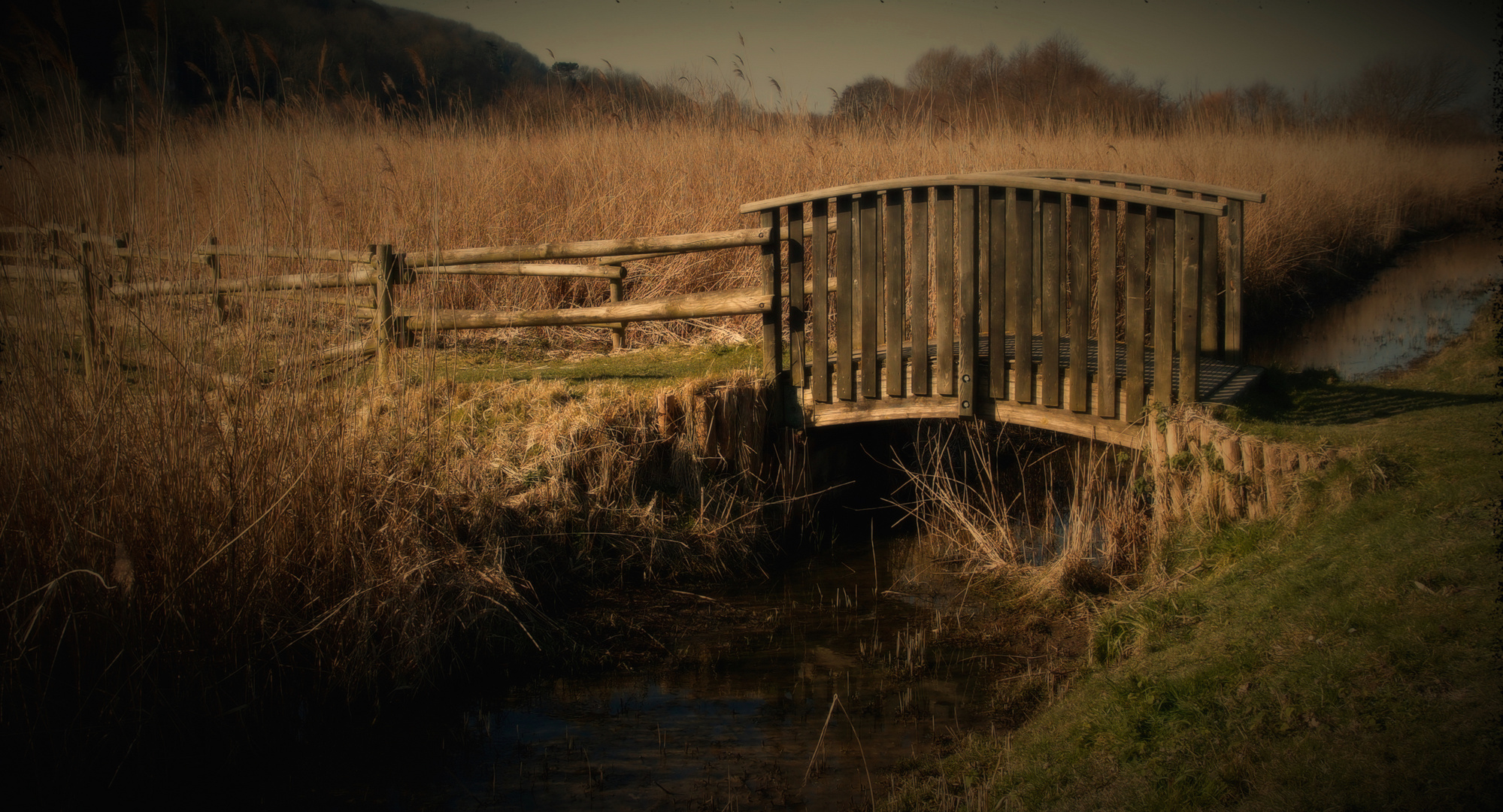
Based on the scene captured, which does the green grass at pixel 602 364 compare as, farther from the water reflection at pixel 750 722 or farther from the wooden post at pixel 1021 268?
the water reflection at pixel 750 722

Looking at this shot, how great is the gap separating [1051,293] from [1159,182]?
3.51 ft

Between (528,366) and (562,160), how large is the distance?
13.3 feet

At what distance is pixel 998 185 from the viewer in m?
5.59

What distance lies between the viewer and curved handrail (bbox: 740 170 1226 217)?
16.1ft

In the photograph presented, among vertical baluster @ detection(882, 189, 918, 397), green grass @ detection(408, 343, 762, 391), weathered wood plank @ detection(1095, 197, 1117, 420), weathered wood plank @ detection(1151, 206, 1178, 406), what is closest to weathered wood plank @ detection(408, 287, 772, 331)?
green grass @ detection(408, 343, 762, 391)

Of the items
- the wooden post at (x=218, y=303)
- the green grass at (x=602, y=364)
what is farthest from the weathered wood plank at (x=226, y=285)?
the green grass at (x=602, y=364)

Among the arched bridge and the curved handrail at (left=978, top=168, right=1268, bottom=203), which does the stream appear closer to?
the arched bridge

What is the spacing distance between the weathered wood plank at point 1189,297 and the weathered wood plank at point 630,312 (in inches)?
101

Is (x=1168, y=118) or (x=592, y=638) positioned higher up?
(x=1168, y=118)

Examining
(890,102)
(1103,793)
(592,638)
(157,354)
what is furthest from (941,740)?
(890,102)

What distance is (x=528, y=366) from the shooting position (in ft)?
25.5

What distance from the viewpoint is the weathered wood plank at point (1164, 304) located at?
16.8ft

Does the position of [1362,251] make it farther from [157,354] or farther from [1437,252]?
[157,354]

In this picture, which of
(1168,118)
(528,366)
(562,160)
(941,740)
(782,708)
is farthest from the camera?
(1168,118)
